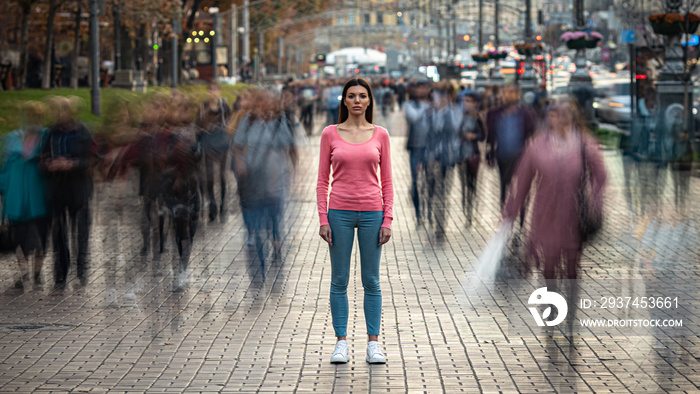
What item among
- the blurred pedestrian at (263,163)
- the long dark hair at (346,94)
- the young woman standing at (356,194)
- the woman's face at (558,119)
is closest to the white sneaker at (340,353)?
the young woman standing at (356,194)

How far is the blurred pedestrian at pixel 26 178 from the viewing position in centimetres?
1034

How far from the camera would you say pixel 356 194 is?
7.10 m

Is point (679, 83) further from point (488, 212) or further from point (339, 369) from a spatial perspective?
point (339, 369)

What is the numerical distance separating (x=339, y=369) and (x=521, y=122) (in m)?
8.54

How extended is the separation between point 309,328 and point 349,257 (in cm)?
151

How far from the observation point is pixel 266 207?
11352 millimetres

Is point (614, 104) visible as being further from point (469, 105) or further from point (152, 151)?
point (152, 151)

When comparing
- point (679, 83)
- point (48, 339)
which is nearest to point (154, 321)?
point (48, 339)

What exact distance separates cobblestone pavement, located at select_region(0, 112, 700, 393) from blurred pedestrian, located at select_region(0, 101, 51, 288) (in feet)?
1.97

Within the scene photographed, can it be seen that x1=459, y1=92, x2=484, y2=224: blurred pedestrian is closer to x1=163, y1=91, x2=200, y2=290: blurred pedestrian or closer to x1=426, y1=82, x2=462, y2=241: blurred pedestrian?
x1=426, y1=82, x2=462, y2=241: blurred pedestrian

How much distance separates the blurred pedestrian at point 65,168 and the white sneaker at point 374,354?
4.21 metres

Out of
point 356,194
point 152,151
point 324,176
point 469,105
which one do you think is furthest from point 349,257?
point 469,105

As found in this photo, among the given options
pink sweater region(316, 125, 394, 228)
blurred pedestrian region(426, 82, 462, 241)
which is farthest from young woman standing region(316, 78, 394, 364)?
blurred pedestrian region(426, 82, 462, 241)

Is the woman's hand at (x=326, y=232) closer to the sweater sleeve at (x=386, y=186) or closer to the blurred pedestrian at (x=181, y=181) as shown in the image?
the sweater sleeve at (x=386, y=186)
